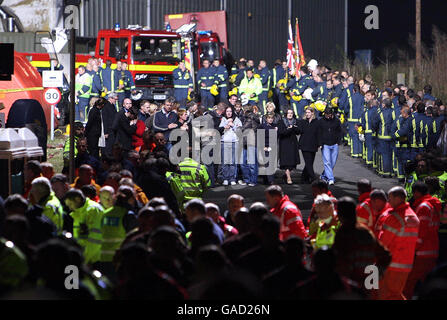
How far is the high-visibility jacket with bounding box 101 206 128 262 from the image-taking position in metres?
9.46

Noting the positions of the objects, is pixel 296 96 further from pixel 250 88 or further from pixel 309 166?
pixel 309 166

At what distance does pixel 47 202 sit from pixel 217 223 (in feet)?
5.63

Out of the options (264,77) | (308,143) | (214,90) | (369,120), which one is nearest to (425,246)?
(308,143)

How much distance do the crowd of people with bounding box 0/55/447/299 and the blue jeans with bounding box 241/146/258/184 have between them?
0.07 feet

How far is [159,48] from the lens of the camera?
1136 inches

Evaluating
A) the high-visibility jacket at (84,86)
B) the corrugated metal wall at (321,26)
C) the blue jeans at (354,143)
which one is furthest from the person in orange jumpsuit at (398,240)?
the corrugated metal wall at (321,26)

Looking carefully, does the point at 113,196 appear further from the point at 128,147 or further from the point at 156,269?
the point at 128,147

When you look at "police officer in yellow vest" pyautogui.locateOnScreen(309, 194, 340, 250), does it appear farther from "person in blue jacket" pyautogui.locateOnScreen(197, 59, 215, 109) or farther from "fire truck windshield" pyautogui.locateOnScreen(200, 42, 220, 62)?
"fire truck windshield" pyautogui.locateOnScreen(200, 42, 220, 62)

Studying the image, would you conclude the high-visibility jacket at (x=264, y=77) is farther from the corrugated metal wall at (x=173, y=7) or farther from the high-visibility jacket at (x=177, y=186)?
the high-visibility jacket at (x=177, y=186)

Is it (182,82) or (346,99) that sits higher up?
(182,82)

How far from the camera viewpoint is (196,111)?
745 inches

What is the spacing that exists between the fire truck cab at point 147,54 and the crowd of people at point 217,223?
907 cm

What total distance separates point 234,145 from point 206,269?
12457 millimetres

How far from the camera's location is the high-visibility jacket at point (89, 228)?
31.1 ft
